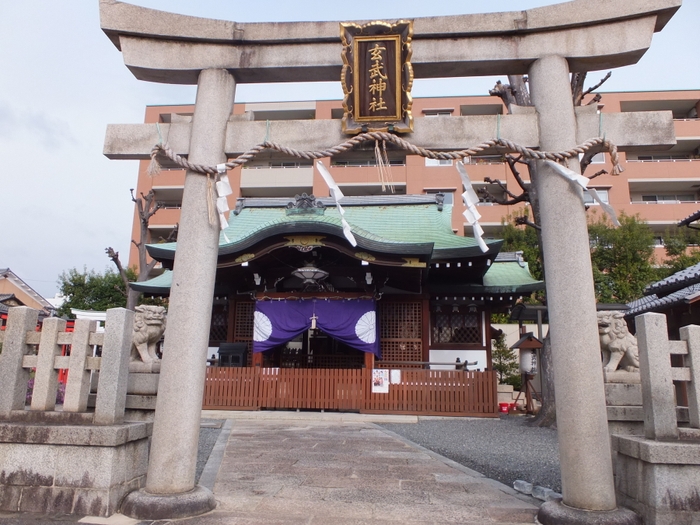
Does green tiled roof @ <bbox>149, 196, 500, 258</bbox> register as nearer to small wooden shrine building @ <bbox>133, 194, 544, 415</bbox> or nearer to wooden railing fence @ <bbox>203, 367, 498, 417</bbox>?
small wooden shrine building @ <bbox>133, 194, 544, 415</bbox>

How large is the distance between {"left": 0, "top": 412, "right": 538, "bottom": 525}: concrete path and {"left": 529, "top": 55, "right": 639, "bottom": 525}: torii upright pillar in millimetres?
535

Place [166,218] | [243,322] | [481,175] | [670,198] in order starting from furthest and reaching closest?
[166,218] → [670,198] → [481,175] → [243,322]

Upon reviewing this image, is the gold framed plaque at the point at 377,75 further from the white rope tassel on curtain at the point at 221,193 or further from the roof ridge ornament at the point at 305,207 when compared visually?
the roof ridge ornament at the point at 305,207

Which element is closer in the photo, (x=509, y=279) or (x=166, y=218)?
(x=509, y=279)

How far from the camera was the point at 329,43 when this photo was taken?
15.7 feet

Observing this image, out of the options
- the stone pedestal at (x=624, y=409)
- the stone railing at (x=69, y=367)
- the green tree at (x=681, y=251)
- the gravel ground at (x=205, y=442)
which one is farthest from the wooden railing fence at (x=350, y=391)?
the green tree at (x=681, y=251)

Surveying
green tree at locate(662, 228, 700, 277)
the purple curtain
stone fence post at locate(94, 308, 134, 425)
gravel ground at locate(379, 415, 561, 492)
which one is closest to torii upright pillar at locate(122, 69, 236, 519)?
stone fence post at locate(94, 308, 134, 425)

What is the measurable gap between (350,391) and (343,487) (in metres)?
7.00

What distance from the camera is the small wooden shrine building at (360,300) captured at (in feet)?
38.7

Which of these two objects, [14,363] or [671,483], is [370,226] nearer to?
[14,363]

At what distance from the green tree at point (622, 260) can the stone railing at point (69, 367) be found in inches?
862

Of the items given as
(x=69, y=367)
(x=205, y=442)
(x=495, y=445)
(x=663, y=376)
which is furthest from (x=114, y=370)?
(x=495, y=445)

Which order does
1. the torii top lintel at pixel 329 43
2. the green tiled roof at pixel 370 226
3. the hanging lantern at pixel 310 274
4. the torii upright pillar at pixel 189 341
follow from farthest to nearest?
1. the hanging lantern at pixel 310 274
2. the green tiled roof at pixel 370 226
3. the torii top lintel at pixel 329 43
4. the torii upright pillar at pixel 189 341

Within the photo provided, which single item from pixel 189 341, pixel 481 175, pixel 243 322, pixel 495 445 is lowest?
pixel 495 445
